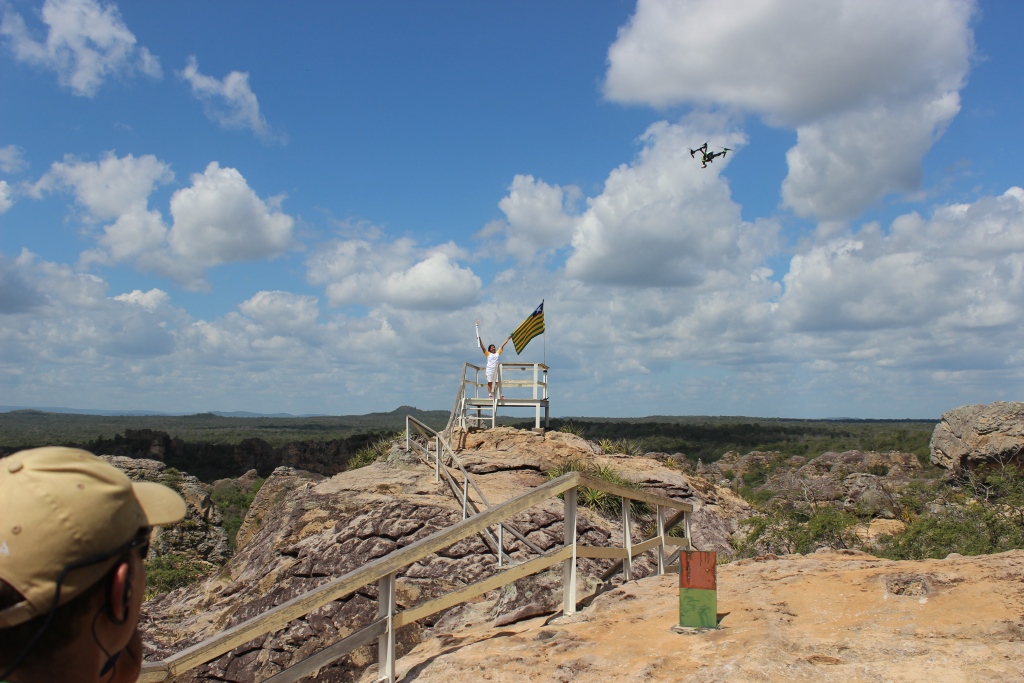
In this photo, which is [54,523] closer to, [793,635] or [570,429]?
[793,635]

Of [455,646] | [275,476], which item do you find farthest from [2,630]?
[275,476]

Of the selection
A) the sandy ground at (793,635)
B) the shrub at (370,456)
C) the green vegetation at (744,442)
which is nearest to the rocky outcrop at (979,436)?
the shrub at (370,456)

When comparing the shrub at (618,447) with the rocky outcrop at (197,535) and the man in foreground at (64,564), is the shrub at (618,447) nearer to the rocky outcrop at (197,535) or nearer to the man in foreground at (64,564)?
the rocky outcrop at (197,535)

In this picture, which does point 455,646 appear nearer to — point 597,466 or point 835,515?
point 835,515

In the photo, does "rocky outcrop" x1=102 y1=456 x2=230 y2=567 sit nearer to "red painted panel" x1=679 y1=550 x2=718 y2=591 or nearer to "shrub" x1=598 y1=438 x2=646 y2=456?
"shrub" x1=598 y1=438 x2=646 y2=456

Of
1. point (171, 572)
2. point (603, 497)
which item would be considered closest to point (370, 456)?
point (171, 572)

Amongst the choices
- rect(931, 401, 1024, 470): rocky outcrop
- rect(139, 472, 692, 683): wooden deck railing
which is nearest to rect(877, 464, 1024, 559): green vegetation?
rect(139, 472, 692, 683): wooden deck railing

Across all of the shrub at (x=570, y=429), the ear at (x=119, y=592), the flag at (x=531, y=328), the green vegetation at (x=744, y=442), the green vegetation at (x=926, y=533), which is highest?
the flag at (x=531, y=328)
